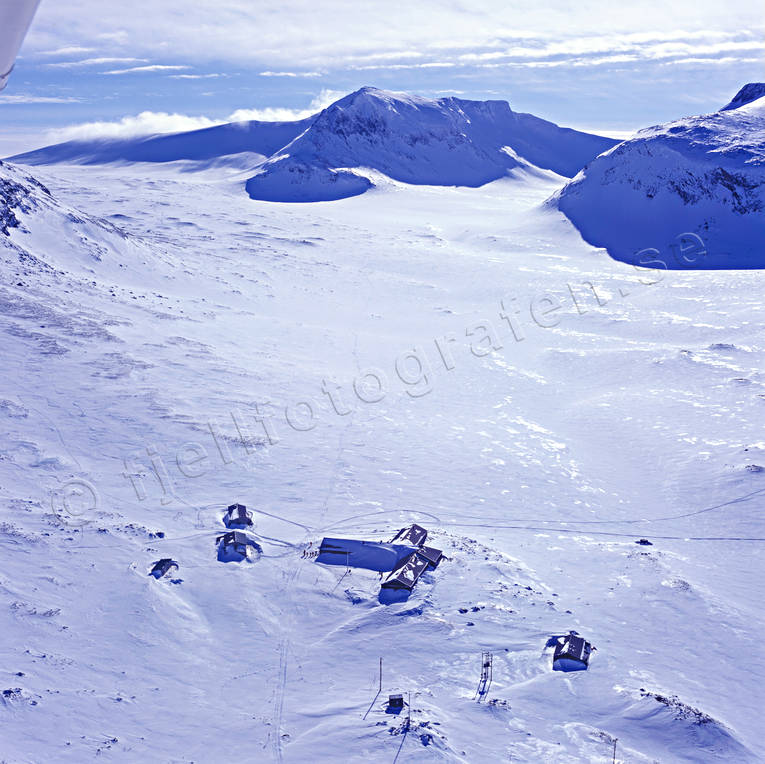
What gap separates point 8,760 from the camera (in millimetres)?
16484

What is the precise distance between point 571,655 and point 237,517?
47.0 feet

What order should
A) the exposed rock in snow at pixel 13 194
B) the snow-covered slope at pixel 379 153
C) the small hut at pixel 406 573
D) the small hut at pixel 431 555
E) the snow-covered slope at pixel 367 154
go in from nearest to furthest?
1. the small hut at pixel 406 573
2. the small hut at pixel 431 555
3. the exposed rock in snow at pixel 13 194
4. the snow-covered slope at pixel 379 153
5. the snow-covered slope at pixel 367 154

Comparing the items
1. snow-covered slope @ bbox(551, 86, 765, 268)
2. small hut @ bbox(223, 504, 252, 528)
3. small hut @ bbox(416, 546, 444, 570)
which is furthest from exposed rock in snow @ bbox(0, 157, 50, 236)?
snow-covered slope @ bbox(551, 86, 765, 268)

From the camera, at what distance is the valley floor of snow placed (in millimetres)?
19188

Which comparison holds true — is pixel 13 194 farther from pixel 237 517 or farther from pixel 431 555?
pixel 431 555

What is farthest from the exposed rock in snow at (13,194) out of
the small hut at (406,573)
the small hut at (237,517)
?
the small hut at (406,573)

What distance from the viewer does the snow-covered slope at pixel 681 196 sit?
8981cm

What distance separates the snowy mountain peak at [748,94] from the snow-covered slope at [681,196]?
1274 inches

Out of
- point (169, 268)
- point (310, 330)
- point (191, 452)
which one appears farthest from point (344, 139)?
point (191, 452)

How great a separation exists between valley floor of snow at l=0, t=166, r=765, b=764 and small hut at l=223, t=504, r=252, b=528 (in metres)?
0.61

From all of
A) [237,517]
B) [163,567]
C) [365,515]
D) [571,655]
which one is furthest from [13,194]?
[571,655]

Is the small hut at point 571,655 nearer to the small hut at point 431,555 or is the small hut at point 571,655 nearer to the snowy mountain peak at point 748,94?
the small hut at point 431,555

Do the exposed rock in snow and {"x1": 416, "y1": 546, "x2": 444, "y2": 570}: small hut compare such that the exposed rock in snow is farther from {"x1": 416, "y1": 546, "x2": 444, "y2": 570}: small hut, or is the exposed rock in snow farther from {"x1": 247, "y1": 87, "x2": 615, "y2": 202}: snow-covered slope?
{"x1": 247, "y1": 87, "x2": 615, "y2": 202}: snow-covered slope

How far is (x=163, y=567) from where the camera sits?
25.1 m
